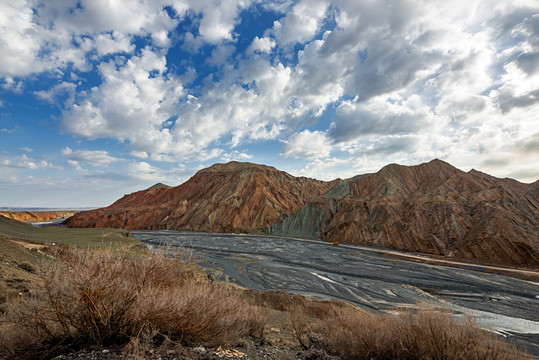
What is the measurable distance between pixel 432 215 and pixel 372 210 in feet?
32.3

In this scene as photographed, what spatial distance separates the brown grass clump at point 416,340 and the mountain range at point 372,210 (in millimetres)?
33195

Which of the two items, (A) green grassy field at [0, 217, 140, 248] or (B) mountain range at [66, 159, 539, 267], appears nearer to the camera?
(A) green grassy field at [0, 217, 140, 248]

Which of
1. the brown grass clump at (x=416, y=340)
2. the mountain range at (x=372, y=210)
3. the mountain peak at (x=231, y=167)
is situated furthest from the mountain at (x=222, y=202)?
the brown grass clump at (x=416, y=340)

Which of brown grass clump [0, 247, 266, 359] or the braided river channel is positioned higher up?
brown grass clump [0, 247, 266, 359]

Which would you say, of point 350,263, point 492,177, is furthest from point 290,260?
point 492,177

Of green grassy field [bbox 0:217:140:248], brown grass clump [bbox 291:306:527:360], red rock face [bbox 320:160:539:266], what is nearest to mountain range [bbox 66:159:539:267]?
red rock face [bbox 320:160:539:266]

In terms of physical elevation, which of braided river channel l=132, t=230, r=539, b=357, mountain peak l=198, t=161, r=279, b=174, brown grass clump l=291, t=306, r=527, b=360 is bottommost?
braided river channel l=132, t=230, r=539, b=357

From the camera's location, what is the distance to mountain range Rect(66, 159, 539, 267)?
33406mm

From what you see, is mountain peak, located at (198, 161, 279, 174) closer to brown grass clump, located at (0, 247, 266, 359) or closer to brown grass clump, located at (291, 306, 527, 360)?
brown grass clump, located at (291, 306, 527, 360)

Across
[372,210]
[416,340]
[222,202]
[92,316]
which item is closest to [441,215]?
[372,210]

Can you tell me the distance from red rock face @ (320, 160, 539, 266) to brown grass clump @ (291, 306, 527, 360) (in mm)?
33254

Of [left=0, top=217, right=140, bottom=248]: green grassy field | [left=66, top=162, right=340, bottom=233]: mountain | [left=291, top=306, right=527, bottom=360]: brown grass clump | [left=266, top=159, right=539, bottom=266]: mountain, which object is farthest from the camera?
[left=66, top=162, right=340, bottom=233]: mountain

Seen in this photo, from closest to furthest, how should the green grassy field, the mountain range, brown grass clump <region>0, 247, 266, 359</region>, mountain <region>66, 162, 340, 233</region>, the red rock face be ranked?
1. brown grass clump <region>0, 247, 266, 359</region>
2. the green grassy field
3. the red rock face
4. the mountain range
5. mountain <region>66, 162, 340, 233</region>

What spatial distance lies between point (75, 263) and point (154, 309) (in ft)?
5.22
